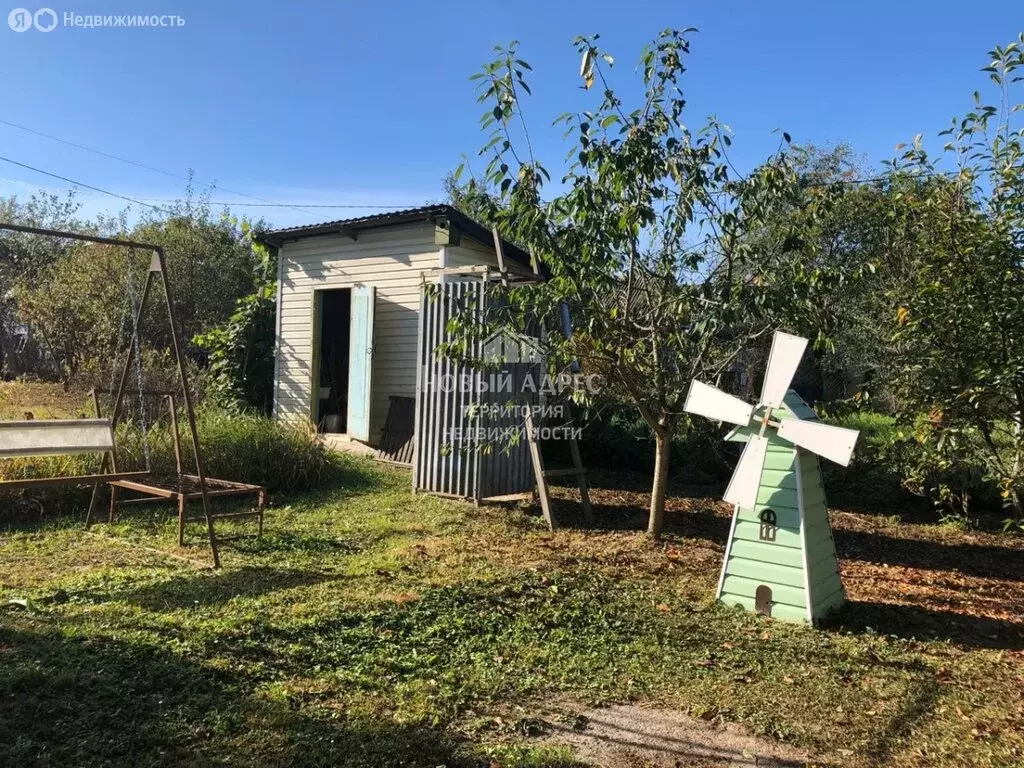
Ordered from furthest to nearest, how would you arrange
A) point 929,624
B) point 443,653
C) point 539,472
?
point 539,472
point 929,624
point 443,653

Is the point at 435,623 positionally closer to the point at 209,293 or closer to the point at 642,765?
the point at 642,765

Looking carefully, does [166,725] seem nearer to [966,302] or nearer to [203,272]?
[966,302]

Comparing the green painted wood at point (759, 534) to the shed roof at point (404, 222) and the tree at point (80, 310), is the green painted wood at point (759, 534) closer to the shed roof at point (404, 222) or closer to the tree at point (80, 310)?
the shed roof at point (404, 222)

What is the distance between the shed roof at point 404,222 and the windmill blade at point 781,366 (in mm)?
5463

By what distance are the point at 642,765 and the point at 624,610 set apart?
194cm

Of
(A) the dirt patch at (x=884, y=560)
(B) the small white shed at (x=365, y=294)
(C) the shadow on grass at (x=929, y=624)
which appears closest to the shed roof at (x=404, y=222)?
(B) the small white shed at (x=365, y=294)

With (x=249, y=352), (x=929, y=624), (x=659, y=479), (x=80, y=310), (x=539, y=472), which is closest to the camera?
(x=929, y=624)

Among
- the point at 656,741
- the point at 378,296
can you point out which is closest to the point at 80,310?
the point at 378,296

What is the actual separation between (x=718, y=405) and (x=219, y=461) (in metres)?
5.85

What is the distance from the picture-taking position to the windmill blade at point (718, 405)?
4.86 m

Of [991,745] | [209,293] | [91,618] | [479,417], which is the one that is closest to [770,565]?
[991,745]

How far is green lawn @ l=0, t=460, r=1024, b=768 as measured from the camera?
295cm

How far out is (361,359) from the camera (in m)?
10.9

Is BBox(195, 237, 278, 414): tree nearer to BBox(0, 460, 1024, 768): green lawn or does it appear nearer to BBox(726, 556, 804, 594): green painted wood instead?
BBox(0, 460, 1024, 768): green lawn
